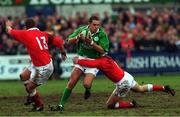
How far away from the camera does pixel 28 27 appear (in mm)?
16172

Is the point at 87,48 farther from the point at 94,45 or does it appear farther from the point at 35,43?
the point at 35,43

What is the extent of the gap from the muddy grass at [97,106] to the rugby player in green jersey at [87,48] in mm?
488

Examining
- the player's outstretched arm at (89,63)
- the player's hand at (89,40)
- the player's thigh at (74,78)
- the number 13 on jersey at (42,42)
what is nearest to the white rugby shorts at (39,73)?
the number 13 on jersey at (42,42)

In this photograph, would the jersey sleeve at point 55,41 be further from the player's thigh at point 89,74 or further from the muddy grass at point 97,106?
the muddy grass at point 97,106

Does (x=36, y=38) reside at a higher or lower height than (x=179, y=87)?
higher

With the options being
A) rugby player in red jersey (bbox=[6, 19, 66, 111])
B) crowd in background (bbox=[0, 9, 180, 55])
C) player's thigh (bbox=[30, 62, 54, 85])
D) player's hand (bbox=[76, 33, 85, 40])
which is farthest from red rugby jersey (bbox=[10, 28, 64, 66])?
crowd in background (bbox=[0, 9, 180, 55])

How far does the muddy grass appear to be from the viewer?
1505 centimetres

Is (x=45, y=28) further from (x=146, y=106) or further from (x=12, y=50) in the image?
(x=146, y=106)

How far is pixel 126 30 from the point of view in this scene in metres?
32.5

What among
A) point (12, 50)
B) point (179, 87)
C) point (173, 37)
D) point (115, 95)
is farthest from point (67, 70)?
point (115, 95)

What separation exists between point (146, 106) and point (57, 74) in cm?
1481

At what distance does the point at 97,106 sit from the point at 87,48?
174 cm

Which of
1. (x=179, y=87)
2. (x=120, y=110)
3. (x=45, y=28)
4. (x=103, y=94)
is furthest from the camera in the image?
(x=45, y=28)

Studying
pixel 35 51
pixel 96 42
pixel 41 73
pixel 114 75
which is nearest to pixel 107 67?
pixel 114 75
